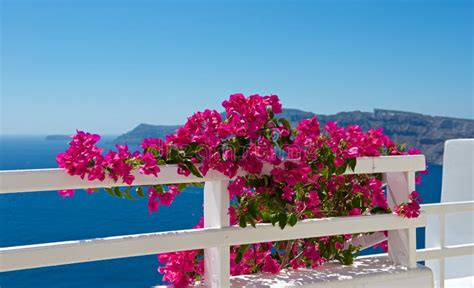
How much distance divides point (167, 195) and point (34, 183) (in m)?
0.48

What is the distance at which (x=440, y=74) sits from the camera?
77.1ft

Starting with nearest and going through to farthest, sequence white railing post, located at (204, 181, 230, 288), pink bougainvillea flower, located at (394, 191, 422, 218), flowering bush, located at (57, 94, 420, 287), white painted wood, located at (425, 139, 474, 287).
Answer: flowering bush, located at (57, 94, 420, 287) → white railing post, located at (204, 181, 230, 288) → pink bougainvillea flower, located at (394, 191, 422, 218) → white painted wood, located at (425, 139, 474, 287)

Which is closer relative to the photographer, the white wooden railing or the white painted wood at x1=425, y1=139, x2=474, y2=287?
the white wooden railing

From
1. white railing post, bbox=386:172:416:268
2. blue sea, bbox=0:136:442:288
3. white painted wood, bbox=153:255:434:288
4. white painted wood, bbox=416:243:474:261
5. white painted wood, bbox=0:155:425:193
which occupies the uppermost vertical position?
white painted wood, bbox=0:155:425:193

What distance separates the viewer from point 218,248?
222 centimetres

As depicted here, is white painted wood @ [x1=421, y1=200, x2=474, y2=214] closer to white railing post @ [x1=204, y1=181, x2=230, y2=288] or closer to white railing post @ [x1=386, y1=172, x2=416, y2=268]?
white railing post @ [x1=386, y1=172, x2=416, y2=268]

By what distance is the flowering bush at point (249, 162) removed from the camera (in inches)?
82.8

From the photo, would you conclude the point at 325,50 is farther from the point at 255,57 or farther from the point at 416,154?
the point at 416,154

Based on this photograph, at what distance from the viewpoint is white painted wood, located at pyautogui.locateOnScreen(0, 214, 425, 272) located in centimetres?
197

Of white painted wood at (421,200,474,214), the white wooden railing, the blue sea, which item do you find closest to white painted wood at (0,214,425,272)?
the white wooden railing

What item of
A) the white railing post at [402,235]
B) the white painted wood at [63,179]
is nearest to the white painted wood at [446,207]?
the white railing post at [402,235]

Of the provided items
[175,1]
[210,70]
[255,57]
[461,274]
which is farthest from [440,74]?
[461,274]

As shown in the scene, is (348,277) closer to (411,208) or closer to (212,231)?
(411,208)

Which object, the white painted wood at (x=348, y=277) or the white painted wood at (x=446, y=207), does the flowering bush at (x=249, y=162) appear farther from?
the white painted wood at (x=446, y=207)
